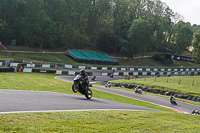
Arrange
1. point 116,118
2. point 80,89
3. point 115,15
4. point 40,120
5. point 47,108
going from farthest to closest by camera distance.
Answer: point 115,15, point 80,89, point 47,108, point 116,118, point 40,120

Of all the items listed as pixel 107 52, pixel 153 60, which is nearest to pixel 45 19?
pixel 107 52

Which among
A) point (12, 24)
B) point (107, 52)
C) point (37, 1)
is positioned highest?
point (37, 1)

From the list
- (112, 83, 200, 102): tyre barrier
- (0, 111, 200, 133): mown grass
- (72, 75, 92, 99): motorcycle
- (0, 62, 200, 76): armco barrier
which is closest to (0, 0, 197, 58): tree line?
(0, 62, 200, 76): armco barrier

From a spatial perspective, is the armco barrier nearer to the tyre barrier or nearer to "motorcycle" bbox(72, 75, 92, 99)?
the tyre barrier

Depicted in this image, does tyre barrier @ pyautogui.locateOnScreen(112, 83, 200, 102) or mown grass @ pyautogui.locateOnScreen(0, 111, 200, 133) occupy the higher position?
mown grass @ pyautogui.locateOnScreen(0, 111, 200, 133)

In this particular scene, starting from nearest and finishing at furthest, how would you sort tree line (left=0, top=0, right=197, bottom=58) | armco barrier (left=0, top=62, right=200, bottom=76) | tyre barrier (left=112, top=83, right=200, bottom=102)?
tyre barrier (left=112, top=83, right=200, bottom=102) < armco barrier (left=0, top=62, right=200, bottom=76) < tree line (left=0, top=0, right=197, bottom=58)

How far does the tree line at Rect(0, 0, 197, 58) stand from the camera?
68.9 m

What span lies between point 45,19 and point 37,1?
8274mm

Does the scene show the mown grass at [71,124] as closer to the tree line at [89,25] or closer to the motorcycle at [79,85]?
the motorcycle at [79,85]

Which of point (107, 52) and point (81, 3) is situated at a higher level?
point (81, 3)

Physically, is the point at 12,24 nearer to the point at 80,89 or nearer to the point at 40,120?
the point at 80,89

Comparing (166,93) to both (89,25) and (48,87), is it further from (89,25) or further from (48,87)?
(89,25)

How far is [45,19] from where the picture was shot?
6944 centimetres

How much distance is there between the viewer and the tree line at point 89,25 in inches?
2714
